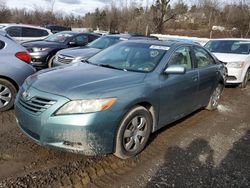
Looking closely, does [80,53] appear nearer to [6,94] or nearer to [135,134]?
[6,94]

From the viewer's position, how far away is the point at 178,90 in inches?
181

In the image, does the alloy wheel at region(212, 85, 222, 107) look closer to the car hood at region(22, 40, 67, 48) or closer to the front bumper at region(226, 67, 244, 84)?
the front bumper at region(226, 67, 244, 84)

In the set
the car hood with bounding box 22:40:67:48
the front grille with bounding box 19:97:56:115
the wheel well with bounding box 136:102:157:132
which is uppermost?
the car hood with bounding box 22:40:67:48

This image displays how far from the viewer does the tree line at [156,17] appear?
35750mm

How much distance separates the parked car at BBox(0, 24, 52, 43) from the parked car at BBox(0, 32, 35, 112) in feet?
23.0

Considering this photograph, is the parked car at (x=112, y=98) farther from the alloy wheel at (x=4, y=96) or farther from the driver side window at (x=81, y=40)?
the driver side window at (x=81, y=40)

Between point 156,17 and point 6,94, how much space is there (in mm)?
33637

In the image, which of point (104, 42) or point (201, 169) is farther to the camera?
point (104, 42)

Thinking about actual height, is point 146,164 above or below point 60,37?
below

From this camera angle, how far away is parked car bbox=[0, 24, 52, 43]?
12.4m

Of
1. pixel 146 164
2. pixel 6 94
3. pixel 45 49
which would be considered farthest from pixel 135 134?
pixel 45 49

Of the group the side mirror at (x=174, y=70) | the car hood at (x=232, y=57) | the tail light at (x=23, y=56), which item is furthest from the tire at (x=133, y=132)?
the car hood at (x=232, y=57)

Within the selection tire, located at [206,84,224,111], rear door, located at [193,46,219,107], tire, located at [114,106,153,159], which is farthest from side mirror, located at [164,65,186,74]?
tire, located at [206,84,224,111]

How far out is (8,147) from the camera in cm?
398
